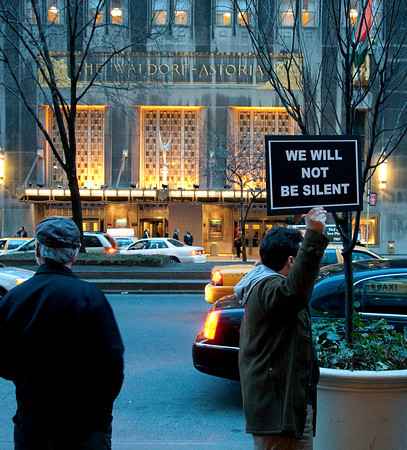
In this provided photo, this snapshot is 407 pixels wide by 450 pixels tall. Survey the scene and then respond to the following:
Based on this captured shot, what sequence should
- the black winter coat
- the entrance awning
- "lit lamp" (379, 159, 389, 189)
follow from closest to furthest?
the black winter coat < the entrance awning < "lit lamp" (379, 159, 389, 189)

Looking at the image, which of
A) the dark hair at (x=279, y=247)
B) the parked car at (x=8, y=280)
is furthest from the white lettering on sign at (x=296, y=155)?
the parked car at (x=8, y=280)

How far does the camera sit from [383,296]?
6.30 meters

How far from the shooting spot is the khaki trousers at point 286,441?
2988mm

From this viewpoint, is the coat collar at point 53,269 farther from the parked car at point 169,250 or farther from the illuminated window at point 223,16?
the illuminated window at point 223,16

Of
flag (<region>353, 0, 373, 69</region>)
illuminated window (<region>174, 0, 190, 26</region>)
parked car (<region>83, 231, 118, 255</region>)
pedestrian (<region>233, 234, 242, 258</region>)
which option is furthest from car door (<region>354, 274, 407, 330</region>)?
illuminated window (<region>174, 0, 190, 26</region>)

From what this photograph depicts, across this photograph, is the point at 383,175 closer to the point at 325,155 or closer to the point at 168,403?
the point at 168,403

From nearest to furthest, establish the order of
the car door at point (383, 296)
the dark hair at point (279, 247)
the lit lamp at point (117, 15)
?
1. the dark hair at point (279, 247)
2. the car door at point (383, 296)
3. the lit lamp at point (117, 15)

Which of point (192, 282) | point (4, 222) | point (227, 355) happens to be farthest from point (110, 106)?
point (227, 355)

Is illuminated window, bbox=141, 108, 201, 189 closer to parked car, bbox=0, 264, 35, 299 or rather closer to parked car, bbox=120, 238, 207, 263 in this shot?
parked car, bbox=120, 238, 207, 263

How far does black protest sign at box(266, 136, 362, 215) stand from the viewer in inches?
150

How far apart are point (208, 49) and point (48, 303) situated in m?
35.2

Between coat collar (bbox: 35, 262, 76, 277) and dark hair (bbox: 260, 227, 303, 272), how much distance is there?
3.50 ft

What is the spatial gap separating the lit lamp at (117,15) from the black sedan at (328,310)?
31.4 m

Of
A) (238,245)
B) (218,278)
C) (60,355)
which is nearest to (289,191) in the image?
(60,355)
